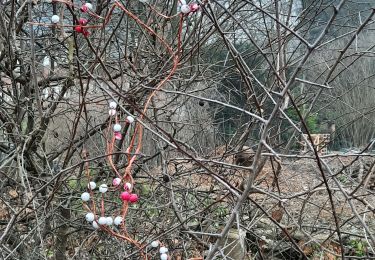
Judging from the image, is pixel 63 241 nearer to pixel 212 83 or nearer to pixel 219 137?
pixel 212 83

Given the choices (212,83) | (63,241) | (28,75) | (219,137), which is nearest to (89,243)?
(63,241)

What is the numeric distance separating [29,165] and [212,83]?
1.60 m

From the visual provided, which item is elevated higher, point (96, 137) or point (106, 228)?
point (106, 228)

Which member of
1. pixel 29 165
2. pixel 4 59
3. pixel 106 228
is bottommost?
pixel 29 165

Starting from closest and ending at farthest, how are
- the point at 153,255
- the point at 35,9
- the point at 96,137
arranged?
the point at 153,255 < the point at 35,9 < the point at 96,137

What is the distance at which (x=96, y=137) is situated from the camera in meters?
4.88

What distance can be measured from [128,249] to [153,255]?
→ 0.27m

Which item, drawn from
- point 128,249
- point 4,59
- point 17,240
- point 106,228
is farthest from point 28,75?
point 106,228

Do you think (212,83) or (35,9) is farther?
(212,83)

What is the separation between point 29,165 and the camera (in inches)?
134

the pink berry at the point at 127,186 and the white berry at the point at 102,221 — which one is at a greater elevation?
the pink berry at the point at 127,186

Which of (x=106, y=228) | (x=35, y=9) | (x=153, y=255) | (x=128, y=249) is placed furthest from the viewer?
(x=35, y=9)

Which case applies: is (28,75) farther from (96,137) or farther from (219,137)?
(219,137)

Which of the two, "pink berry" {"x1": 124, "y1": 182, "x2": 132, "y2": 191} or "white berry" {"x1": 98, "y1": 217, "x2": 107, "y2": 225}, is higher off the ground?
"pink berry" {"x1": 124, "y1": 182, "x2": 132, "y2": 191}
